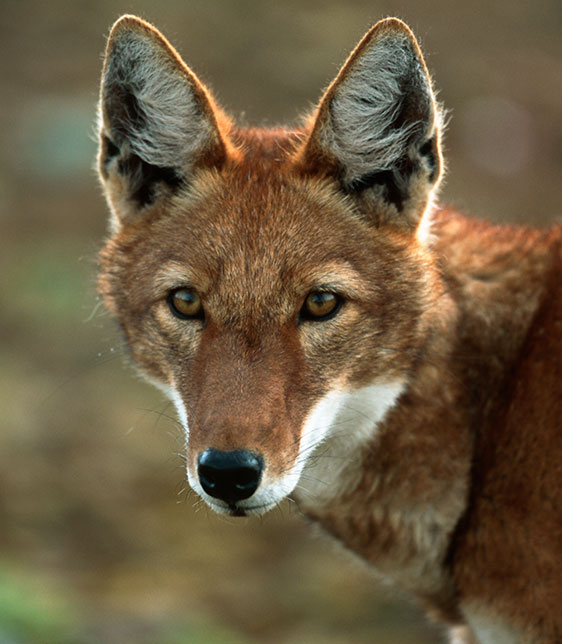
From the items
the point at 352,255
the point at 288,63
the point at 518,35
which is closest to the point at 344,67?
the point at 352,255

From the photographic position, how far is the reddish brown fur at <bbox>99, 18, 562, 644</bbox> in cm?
446

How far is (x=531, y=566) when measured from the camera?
4.62 m

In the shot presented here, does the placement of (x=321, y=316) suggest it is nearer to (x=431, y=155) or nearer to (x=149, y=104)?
(x=431, y=155)

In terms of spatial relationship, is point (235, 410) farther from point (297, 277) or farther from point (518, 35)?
point (518, 35)

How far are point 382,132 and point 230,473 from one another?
1801 millimetres

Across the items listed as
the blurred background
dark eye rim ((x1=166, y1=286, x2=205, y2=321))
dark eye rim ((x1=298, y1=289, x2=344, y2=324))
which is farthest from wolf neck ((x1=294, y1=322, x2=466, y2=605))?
the blurred background

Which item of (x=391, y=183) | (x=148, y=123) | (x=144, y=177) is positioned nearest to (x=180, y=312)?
(x=144, y=177)

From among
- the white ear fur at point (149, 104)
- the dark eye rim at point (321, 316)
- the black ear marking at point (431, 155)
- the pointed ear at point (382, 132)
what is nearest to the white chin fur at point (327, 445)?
the dark eye rim at point (321, 316)

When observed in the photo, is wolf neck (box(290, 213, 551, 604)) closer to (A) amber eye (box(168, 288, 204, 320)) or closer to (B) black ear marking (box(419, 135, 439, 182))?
(B) black ear marking (box(419, 135, 439, 182))

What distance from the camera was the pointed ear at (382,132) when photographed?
177 inches

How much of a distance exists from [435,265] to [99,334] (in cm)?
702

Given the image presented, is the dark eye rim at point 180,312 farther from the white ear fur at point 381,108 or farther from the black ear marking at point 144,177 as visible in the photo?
the white ear fur at point 381,108

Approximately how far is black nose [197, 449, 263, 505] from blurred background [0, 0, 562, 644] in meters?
1.52

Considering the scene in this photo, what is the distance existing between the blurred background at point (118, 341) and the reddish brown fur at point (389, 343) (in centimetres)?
85
